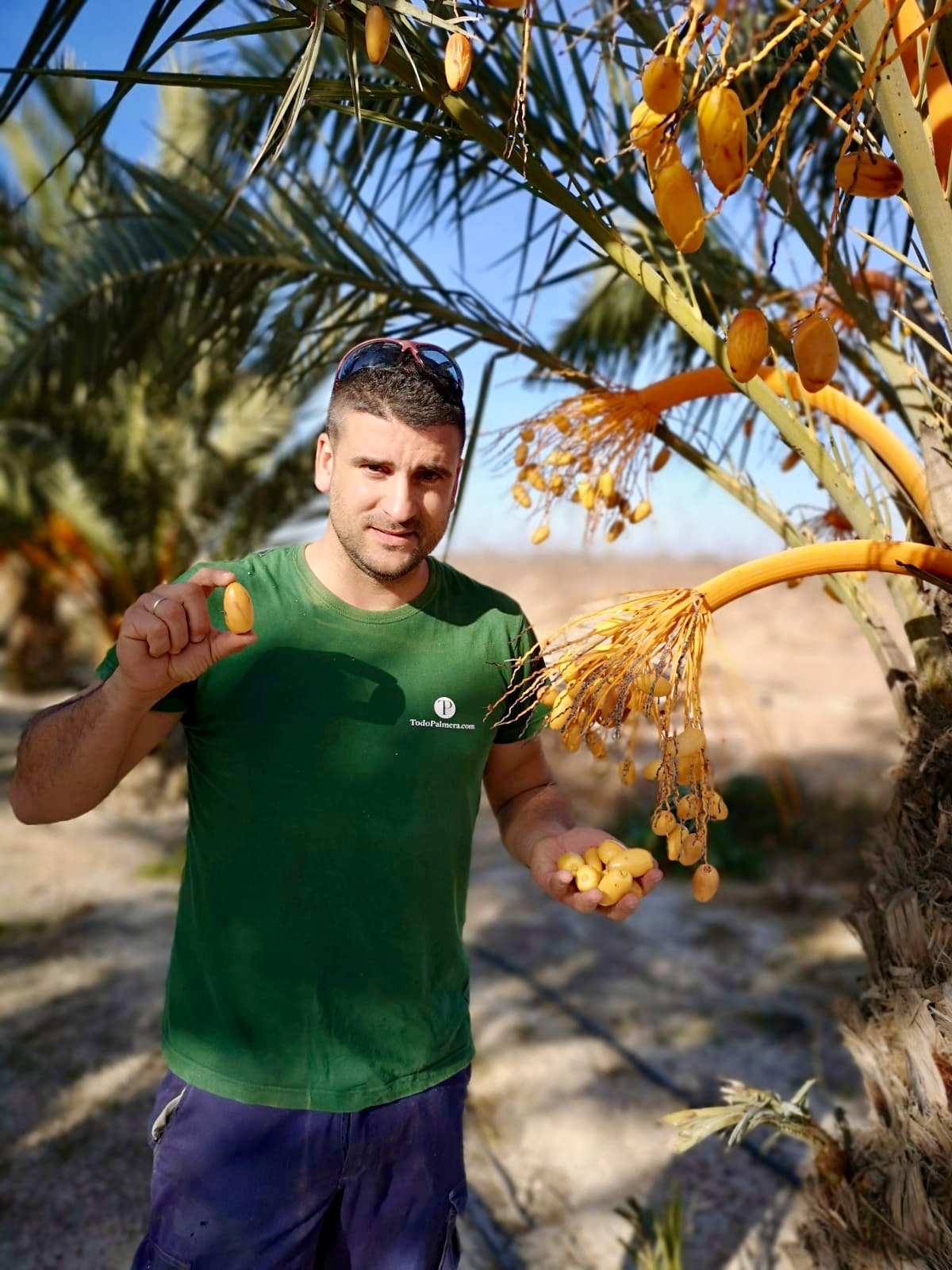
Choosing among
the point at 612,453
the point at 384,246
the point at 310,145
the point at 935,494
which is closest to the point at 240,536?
the point at 310,145

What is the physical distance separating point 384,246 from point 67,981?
3.18 m

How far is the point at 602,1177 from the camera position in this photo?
3215 millimetres

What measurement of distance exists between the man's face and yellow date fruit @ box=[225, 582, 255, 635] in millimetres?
263

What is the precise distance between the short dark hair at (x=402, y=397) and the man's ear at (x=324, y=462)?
4 cm

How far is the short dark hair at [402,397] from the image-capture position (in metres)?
1.60

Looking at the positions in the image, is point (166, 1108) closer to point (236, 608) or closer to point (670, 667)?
point (236, 608)

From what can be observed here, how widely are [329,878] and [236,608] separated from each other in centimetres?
45

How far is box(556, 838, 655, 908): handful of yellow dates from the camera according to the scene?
4.96 feet

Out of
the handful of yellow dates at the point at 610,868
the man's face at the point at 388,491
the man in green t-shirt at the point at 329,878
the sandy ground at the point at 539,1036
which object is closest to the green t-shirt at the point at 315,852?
the man in green t-shirt at the point at 329,878

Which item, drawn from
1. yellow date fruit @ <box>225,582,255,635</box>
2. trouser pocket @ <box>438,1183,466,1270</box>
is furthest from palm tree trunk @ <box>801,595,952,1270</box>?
yellow date fruit @ <box>225,582,255,635</box>

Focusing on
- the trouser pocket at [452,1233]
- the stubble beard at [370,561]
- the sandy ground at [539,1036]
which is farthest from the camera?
the sandy ground at [539,1036]

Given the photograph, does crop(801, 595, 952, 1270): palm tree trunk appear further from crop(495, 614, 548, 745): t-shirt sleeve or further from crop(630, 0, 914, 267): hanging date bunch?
crop(630, 0, 914, 267): hanging date bunch

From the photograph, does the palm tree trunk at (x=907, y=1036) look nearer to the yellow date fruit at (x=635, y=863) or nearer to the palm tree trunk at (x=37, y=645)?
the yellow date fruit at (x=635, y=863)

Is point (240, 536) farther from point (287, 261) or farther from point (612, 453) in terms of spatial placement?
point (612, 453)
